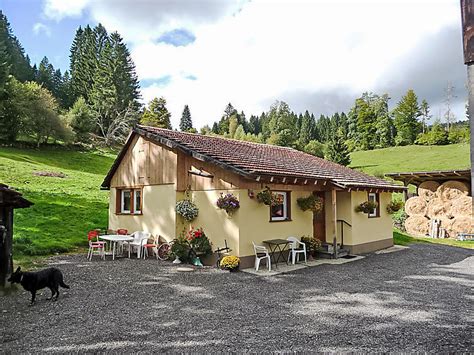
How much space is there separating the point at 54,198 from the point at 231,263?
1450 cm

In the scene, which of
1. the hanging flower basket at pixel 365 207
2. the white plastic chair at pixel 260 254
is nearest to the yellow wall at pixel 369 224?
the hanging flower basket at pixel 365 207

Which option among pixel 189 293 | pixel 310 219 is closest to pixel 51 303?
pixel 189 293


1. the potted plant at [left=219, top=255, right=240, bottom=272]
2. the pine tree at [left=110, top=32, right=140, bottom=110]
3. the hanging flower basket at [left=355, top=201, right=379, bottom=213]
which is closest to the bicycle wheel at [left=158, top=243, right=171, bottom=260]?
the potted plant at [left=219, top=255, right=240, bottom=272]

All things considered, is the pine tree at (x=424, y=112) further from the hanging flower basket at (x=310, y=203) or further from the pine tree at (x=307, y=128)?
the hanging flower basket at (x=310, y=203)

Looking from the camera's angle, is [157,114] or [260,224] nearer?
[260,224]

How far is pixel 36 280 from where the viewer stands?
22.7 feet

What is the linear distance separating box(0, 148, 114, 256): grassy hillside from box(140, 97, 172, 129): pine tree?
1710 cm

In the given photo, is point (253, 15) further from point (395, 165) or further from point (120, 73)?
point (120, 73)

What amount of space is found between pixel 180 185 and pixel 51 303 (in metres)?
5.95

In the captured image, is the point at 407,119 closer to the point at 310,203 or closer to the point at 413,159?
the point at 413,159

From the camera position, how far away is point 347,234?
13461 mm

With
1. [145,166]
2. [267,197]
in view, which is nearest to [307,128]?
[145,166]

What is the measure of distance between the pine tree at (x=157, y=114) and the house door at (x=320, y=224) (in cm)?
4159

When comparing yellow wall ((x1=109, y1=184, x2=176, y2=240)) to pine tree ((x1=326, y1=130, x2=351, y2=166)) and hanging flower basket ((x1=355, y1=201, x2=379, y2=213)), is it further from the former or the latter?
pine tree ((x1=326, y1=130, x2=351, y2=166))
